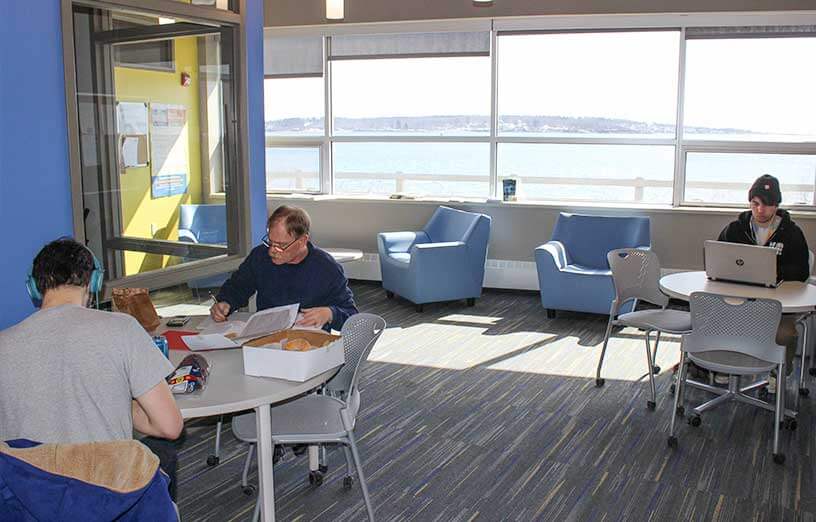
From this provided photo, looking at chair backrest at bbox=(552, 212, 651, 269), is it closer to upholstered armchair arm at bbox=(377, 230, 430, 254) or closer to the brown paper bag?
upholstered armchair arm at bbox=(377, 230, 430, 254)

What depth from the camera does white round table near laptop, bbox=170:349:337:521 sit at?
109 inches

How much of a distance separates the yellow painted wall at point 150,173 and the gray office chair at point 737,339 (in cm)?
297

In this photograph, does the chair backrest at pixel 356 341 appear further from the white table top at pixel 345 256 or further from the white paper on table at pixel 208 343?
the white table top at pixel 345 256

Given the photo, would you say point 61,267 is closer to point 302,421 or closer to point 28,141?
point 302,421

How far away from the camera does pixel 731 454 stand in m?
4.42

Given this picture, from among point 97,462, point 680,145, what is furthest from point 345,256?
point 97,462

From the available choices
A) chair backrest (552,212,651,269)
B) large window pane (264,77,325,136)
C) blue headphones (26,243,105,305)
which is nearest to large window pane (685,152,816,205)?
chair backrest (552,212,651,269)

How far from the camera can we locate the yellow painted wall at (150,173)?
4434 mm

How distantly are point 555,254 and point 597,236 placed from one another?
56 cm

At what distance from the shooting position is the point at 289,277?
157 inches

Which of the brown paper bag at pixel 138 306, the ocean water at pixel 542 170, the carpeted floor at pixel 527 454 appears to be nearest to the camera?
the brown paper bag at pixel 138 306

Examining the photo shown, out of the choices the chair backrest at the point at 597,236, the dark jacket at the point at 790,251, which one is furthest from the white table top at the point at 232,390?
the chair backrest at the point at 597,236

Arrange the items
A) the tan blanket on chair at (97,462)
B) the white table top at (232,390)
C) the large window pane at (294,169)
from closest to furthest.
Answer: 1. the tan blanket on chair at (97,462)
2. the white table top at (232,390)
3. the large window pane at (294,169)

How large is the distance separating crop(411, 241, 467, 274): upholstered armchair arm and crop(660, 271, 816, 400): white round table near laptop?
272cm
